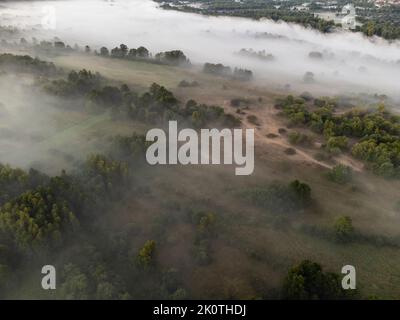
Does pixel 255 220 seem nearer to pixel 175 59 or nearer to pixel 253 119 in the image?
pixel 253 119

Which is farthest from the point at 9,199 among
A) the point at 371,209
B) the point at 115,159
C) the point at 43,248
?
the point at 371,209

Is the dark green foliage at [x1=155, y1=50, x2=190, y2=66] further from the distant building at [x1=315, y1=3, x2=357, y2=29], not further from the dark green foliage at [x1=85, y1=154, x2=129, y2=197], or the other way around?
the distant building at [x1=315, y1=3, x2=357, y2=29]

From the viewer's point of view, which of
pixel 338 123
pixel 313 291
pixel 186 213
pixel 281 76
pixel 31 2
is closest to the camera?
pixel 313 291

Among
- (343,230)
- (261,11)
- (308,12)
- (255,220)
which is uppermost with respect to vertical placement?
(261,11)

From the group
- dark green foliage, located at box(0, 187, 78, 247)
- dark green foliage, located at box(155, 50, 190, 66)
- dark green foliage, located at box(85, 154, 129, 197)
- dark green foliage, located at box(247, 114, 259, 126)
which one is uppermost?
dark green foliage, located at box(155, 50, 190, 66)

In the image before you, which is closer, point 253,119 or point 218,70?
point 253,119

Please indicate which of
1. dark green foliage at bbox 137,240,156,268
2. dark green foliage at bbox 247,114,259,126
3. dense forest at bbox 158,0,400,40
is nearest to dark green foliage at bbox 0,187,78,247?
dark green foliage at bbox 137,240,156,268

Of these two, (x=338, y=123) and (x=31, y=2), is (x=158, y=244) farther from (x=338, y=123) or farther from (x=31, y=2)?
(x=31, y=2)

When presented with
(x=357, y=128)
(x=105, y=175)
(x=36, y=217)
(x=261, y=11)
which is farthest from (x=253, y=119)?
(x=261, y=11)
